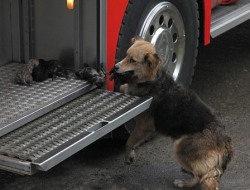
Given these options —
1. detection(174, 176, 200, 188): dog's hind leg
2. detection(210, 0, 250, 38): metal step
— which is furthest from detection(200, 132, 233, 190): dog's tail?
detection(210, 0, 250, 38): metal step

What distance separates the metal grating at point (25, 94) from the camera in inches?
175

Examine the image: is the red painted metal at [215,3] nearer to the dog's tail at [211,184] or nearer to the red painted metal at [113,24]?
the red painted metal at [113,24]

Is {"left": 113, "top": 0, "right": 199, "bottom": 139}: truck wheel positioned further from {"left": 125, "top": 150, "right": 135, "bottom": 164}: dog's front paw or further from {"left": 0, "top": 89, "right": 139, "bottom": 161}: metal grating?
{"left": 0, "top": 89, "right": 139, "bottom": 161}: metal grating

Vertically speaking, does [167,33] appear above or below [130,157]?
above

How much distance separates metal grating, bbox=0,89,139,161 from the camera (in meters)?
3.93

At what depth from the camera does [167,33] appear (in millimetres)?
5426

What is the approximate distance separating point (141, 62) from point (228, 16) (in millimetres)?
2019

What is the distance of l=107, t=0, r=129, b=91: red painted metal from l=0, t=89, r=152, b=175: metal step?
0.86 feet

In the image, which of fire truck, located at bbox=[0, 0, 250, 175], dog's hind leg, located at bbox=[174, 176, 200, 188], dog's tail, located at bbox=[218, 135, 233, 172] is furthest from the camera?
dog's hind leg, located at bbox=[174, 176, 200, 188]

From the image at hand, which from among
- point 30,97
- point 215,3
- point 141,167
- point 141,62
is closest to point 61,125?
point 30,97

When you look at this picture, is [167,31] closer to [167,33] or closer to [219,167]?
[167,33]

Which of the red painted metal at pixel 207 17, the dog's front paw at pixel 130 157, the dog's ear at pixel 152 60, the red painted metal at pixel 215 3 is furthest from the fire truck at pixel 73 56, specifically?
the dog's front paw at pixel 130 157

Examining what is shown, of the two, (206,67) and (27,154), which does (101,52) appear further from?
(206,67)

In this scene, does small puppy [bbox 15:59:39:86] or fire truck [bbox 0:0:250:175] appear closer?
fire truck [bbox 0:0:250:175]
